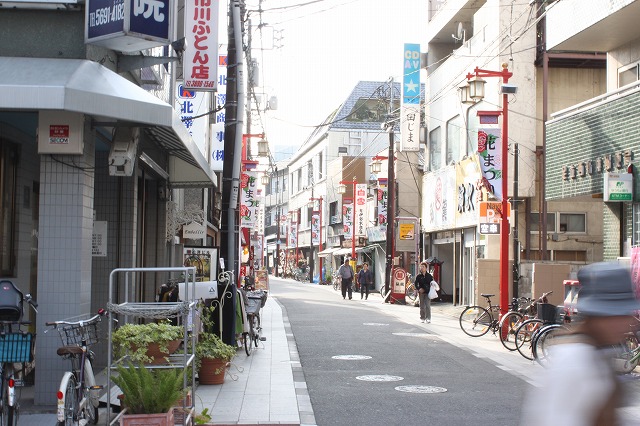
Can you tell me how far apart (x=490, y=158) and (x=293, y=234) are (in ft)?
206

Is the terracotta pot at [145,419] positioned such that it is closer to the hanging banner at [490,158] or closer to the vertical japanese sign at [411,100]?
the hanging banner at [490,158]

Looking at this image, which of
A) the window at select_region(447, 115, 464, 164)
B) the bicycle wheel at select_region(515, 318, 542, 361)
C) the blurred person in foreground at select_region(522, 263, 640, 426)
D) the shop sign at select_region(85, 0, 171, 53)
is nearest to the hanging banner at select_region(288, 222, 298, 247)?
the window at select_region(447, 115, 464, 164)

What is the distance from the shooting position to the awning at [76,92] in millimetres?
8828

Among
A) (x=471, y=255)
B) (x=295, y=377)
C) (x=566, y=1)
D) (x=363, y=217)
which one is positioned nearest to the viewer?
(x=295, y=377)

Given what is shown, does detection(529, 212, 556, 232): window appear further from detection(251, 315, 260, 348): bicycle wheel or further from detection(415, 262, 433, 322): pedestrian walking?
detection(251, 315, 260, 348): bicycle wheel

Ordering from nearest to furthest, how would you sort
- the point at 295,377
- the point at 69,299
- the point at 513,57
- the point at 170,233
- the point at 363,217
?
1. the point at 69,299
2. the point at 295,377
3. the point at 170,233
4. the point at 513,57
5. the point at 363,217

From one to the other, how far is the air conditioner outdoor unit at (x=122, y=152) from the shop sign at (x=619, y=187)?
1095cm

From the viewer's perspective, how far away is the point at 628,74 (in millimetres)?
19625

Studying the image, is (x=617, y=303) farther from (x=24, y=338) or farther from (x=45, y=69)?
(x=45, y=69)

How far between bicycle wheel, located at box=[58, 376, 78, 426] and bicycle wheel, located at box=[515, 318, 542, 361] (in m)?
11.2

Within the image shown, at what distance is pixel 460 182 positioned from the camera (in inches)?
1273

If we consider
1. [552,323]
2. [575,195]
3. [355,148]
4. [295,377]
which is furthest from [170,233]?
[355,148]

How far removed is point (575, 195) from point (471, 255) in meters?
12.1

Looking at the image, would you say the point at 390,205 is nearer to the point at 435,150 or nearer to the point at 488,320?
the point at 435,150
